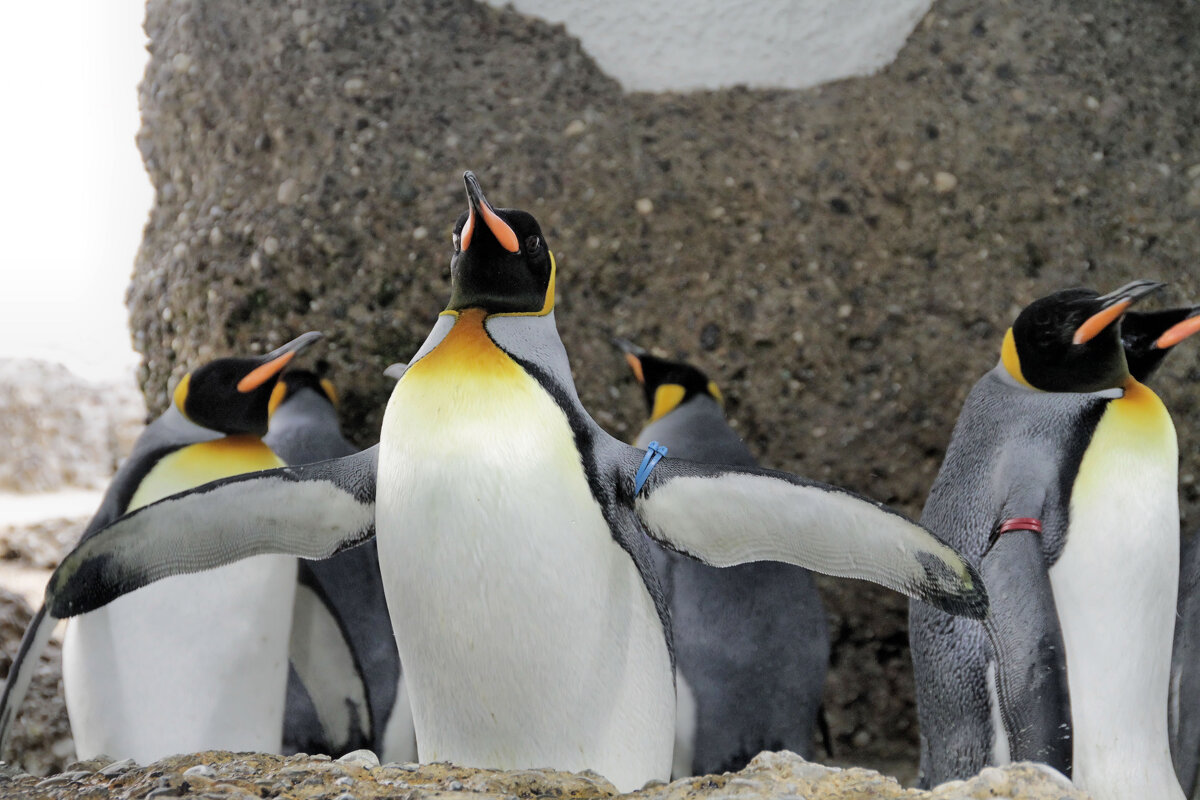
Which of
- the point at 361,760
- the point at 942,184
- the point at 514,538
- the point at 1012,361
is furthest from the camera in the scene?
the point at 942,184

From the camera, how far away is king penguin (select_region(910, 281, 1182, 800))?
162cm

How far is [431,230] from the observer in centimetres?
221

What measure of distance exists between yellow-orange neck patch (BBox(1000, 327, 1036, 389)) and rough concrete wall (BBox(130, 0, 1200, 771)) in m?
0.27

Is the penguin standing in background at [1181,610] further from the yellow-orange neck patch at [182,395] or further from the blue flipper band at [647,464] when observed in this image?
the yellow-orange neck patch at [182,395]

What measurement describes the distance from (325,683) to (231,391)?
603 millimetres

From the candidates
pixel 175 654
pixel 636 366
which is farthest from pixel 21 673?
pixel 636 366

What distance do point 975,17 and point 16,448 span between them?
10.6 ft

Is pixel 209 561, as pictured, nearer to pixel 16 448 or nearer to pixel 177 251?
pixel 177 251

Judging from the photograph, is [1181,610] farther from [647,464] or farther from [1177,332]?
[647,464]

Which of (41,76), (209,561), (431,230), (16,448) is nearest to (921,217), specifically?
(431,230)

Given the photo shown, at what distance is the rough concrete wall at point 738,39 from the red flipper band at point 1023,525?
1.15 m

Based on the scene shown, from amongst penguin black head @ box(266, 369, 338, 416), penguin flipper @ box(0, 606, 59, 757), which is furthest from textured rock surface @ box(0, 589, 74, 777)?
penguin black head @ box(266, 369, 338, 416)

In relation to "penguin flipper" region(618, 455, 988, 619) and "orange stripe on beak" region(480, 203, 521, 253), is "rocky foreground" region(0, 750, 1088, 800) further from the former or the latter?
"orange stripe on beak" region(480, 203, 521, 253)

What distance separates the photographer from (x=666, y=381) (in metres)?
2.15
